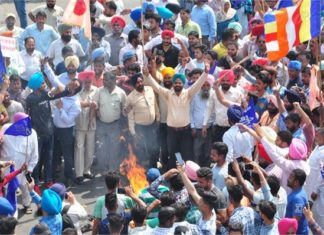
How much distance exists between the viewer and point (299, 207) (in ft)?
35.4

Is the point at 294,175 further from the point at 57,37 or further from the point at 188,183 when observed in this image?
the point at 57,37

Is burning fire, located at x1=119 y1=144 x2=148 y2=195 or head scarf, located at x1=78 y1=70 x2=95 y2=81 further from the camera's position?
head scarf, located at x1=78 y1=70 x2=95 y2=81

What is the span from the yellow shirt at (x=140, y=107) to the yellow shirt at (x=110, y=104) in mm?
146

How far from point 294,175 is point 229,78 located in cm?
375

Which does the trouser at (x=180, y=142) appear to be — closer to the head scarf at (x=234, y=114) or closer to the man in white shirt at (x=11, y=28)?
the head scarf at (x=234, y=114)

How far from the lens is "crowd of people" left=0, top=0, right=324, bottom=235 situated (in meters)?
10.6

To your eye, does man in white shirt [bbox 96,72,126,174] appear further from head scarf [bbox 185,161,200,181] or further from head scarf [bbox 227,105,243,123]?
head scarf [bbox 185,161,200,181]

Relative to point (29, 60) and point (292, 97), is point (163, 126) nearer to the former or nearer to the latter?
point (292, 97)

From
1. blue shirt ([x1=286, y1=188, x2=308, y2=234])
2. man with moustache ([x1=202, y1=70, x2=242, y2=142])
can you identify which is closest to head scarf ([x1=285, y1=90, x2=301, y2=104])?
man with moustache ([x1=202, y1=70, x2=242, y2=142])

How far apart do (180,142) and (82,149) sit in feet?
5.12

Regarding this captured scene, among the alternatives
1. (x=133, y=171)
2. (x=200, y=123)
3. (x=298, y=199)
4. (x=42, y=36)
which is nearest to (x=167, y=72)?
(x=200, y=123)

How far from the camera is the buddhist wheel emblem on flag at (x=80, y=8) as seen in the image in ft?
49.4

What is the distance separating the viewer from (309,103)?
13.7 meters

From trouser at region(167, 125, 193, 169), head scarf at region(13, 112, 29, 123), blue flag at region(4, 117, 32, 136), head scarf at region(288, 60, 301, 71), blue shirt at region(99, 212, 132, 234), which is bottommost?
trouser at region(167, 125, 193, 169)
